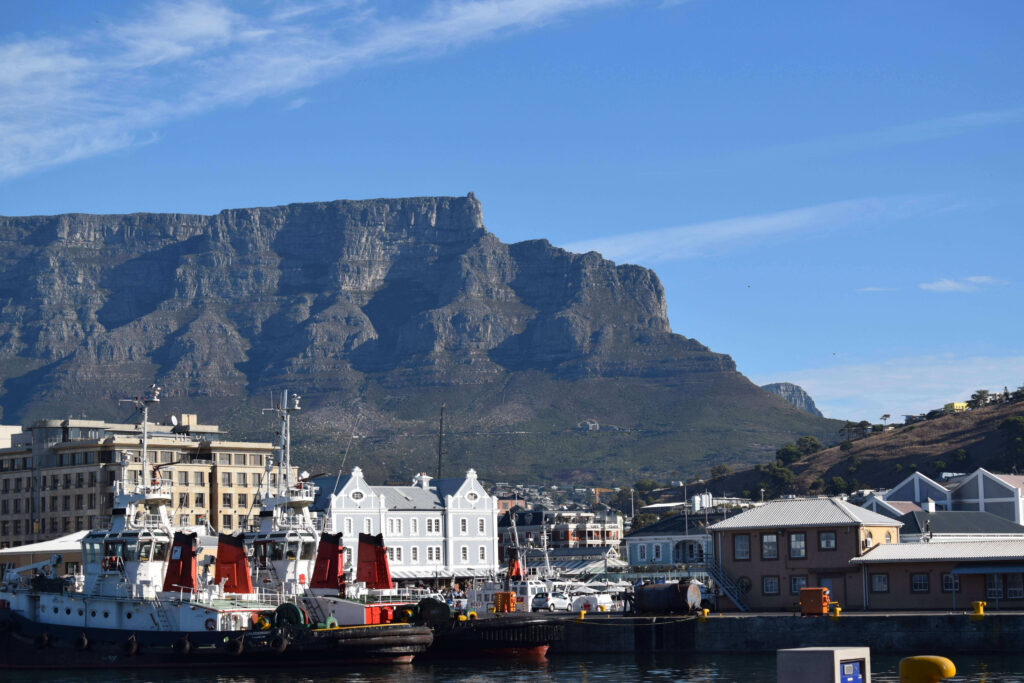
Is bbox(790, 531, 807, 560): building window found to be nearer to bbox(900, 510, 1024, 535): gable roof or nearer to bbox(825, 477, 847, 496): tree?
bbox(900, 510, 1024, 535): gable roof

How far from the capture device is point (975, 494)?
126312 millimetres

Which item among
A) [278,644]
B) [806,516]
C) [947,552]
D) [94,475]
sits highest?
[94,475]

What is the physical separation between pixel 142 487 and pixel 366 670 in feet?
53.1

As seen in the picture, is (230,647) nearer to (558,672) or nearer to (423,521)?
(558,672)

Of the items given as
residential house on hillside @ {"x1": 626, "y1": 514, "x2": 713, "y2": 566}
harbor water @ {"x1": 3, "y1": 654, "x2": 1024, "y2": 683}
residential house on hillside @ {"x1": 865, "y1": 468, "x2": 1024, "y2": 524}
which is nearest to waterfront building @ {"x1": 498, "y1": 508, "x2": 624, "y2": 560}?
residential house on hillside @ {"x1": 626, "y1": 514, "x2": 713, "y2": 566}

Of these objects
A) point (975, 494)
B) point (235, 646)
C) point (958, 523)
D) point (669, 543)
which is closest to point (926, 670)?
point (235, 646)

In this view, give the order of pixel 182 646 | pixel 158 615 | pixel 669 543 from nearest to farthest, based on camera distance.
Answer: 1. pixel 182 646
2. pixel 158 615
3. pixel 669 543

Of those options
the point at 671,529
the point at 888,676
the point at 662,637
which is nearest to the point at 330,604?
the point at 662,637

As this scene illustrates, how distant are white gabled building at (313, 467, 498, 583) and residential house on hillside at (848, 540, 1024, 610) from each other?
5124 cm

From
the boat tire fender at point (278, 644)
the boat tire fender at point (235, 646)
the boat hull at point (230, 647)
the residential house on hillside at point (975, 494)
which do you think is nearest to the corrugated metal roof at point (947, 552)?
the boat hull at point (230, 647)

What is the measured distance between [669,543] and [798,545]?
47939 millimetres

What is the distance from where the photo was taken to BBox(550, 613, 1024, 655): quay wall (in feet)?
204

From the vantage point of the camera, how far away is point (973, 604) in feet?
216

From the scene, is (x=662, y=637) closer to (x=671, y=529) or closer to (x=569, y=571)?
(x=671, y=529)
